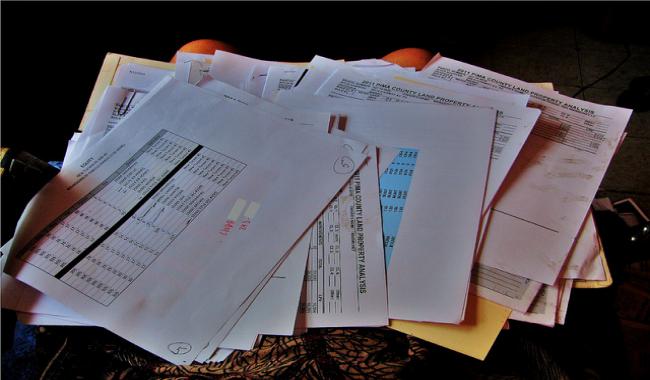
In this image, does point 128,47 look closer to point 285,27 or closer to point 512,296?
point 285,27

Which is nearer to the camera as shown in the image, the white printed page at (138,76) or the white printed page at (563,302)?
the white printed page at (563,302)

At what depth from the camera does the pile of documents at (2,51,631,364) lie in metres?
0.48

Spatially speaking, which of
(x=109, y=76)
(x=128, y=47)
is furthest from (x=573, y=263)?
(x=128, y=47)

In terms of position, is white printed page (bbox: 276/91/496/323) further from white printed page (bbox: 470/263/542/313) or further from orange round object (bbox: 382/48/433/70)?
orange round object (bbox: 382/48/433/70)

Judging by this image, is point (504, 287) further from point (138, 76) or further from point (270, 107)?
point (138, 76)

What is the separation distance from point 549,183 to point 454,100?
16 cm

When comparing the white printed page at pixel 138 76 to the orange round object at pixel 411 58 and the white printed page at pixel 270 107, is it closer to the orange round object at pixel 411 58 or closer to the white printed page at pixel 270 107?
the white printed page at pixel 270 107

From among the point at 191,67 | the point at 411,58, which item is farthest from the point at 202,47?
the point at 411,58

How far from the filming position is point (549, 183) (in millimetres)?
543

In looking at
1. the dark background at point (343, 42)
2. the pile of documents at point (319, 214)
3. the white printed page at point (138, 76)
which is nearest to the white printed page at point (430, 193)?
the pile of documents at point (319, 214)

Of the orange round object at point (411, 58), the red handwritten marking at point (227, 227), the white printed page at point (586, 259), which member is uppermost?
the orange round object at point (411, 58)

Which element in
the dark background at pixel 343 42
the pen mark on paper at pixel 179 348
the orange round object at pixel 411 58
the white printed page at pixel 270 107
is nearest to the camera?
the pen mark on paper at pixel 179 348

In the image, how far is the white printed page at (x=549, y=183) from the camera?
0.50 metres

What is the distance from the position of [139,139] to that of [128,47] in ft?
3.14
